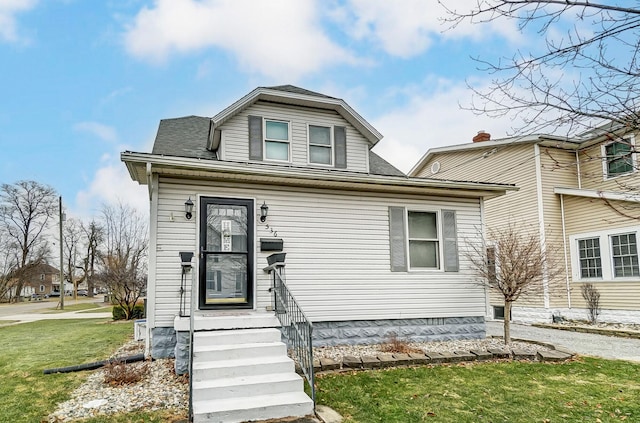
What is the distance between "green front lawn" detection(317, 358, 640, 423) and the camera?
13.7 ft

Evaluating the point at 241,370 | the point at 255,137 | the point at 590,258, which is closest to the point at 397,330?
the point at 241,370

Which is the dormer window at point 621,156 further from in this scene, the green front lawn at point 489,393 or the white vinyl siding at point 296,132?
the white vinyl siding at point 296,132

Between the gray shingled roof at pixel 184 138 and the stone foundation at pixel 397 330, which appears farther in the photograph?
the gray shingled roof at pixel 184 138

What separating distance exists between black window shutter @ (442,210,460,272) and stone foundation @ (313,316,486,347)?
107 cm

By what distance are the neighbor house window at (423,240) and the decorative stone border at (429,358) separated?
2100mm

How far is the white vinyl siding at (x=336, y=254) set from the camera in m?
6.80

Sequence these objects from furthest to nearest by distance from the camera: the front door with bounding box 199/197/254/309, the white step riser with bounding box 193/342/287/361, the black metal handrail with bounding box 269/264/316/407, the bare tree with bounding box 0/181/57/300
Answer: the bare tree with bounding box 0/181/57/300, the front door with bounding box 199/197/254/309, the black metal handrail with bounding box 269/264/316/407, the white step riser with bounding box 193/342/287/361

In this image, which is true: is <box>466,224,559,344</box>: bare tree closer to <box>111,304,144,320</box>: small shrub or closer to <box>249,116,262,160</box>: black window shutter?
<box>249,116,262,160</box>: black window shutter

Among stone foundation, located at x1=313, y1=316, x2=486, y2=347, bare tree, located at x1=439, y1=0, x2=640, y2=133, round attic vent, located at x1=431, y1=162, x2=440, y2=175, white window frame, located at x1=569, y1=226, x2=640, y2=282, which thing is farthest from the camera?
round attic vent, located at x1=431, y1=162, x2=440, y2=175

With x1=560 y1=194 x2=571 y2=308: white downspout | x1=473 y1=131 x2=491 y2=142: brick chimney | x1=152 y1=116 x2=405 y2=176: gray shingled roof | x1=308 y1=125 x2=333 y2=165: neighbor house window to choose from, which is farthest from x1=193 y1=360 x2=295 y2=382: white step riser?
x1=473 y1=131 x2=491 y2=142: brick chimney

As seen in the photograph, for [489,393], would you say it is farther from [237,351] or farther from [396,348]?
[237,351]

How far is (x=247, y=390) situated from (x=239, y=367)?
1.10 ft

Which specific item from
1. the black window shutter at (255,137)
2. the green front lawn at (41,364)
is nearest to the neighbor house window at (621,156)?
the green front lawn at (41,364)

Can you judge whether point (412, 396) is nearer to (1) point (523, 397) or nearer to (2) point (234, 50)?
(1) point (523, 397)
